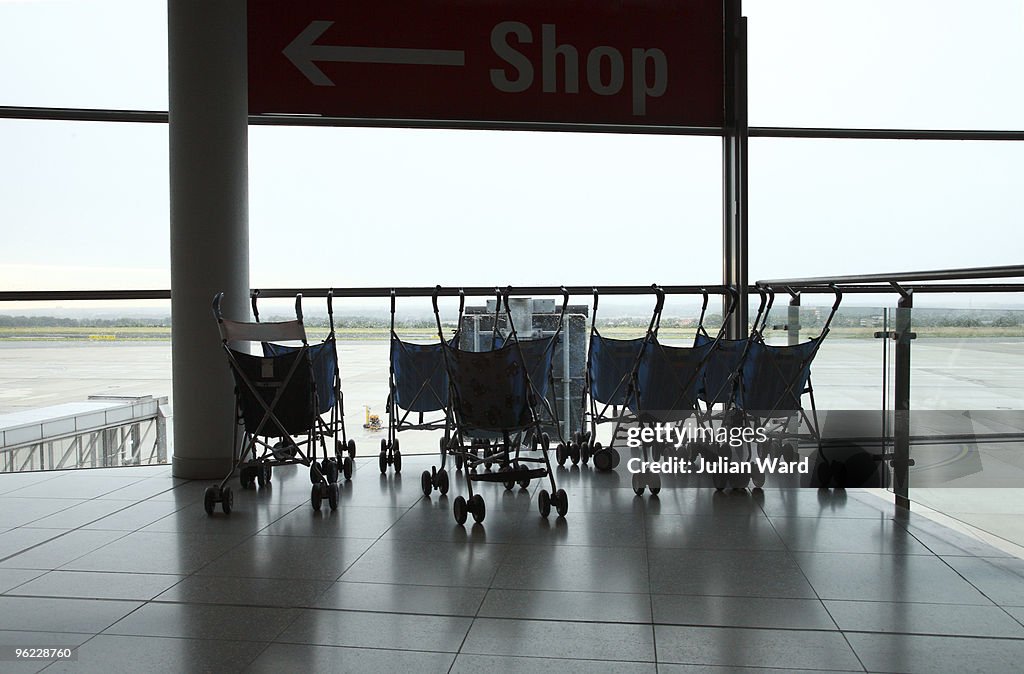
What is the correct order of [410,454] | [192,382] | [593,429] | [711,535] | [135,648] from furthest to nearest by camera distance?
[410,454]
[593,429]
[192,382]
[711,535]
[135,648]

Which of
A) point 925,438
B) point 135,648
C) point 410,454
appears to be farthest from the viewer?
point 410,454

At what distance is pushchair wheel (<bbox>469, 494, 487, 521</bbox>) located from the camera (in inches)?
159

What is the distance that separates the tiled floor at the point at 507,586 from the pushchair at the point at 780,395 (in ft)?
1.23

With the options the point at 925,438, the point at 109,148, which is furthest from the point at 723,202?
the point at 109,148

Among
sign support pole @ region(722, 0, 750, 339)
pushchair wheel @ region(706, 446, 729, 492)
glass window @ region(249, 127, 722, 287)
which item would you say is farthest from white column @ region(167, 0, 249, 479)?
sign support pole @ region(722, 0, 750, 339)

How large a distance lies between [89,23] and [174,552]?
5.01 m

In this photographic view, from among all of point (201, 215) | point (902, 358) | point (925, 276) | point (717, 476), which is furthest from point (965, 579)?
point (201, 215)

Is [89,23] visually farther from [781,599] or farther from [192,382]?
[781,599]

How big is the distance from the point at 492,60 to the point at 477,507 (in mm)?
3887

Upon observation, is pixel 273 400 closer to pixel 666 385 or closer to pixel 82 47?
pixel 666 385

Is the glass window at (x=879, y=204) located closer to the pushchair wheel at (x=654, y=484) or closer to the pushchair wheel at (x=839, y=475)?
the pushchair wheel at (x=839, y=475)

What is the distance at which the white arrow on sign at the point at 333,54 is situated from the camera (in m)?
6.41

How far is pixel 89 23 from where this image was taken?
6.83 metres

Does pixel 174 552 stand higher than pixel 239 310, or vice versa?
pixel 239 310
